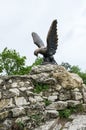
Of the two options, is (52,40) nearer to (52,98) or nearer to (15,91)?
(52,98)

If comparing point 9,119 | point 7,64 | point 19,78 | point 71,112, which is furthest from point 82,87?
point 7,64

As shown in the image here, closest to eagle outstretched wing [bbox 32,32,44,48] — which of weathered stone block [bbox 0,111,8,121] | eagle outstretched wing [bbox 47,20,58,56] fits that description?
eagle outstretched wing [bbox 47,20,58,56]

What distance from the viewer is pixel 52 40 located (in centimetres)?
1454

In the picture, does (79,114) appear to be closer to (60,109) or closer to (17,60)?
(60,109)

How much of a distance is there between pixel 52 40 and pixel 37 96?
8.06 feet

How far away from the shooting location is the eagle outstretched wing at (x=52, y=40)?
47.0 feet

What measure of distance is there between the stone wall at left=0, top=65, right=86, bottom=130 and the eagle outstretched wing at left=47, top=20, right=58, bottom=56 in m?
0.66

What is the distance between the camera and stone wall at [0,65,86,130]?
39.5 ft

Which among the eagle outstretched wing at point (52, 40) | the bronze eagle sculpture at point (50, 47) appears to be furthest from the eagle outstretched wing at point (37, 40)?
the eagle outstretched wing at point (52, 40)

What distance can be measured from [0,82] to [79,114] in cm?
273

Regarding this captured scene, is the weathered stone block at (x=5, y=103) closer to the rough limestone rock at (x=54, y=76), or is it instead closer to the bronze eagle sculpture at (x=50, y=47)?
the rough limestone rock at (x=54, y=76)

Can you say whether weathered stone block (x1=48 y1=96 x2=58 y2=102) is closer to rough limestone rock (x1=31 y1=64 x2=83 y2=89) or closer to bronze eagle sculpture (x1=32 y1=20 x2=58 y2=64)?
rough limestone rock (x1=31 y1=64 x2=83 y2=89)

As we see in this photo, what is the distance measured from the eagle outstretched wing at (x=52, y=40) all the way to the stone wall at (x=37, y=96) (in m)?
0.66

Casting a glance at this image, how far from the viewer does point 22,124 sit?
38.9ft
